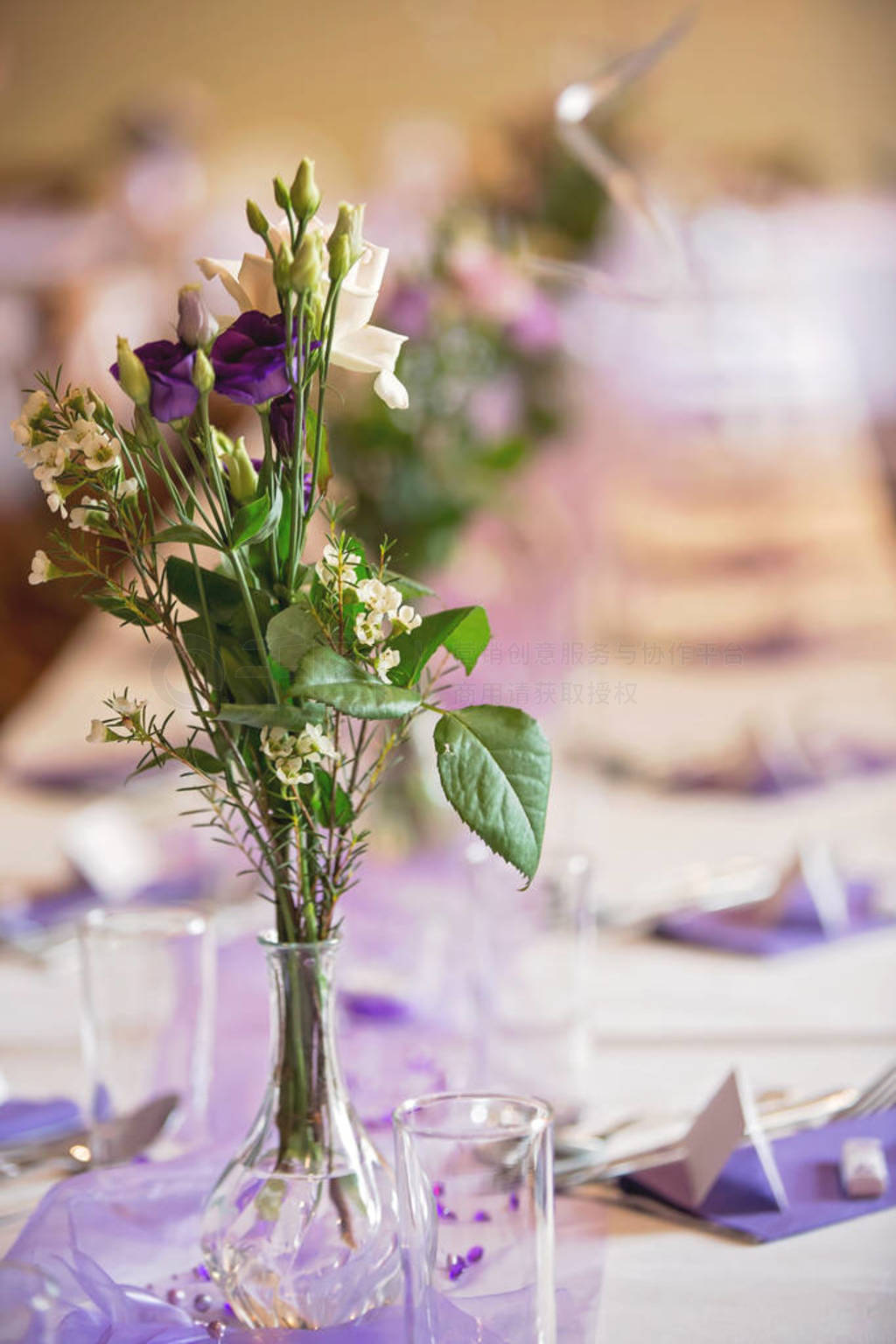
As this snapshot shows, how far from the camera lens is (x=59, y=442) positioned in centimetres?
58

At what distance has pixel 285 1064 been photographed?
2.04 ft

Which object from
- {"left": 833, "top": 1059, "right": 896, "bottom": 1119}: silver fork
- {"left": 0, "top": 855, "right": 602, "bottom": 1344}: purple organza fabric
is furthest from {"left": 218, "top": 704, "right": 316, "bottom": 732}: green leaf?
{"left": 833, "top": 1059, "right": 896, "bottom": 1119}: silver fork

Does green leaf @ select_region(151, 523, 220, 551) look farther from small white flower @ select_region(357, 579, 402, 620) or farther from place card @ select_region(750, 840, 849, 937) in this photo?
place card @ select_region(750, 840, 849, 937)

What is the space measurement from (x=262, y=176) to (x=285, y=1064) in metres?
5.32

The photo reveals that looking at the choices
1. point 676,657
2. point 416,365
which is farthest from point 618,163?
point 676,657

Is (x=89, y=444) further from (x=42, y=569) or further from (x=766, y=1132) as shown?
(x=766, y=1132)

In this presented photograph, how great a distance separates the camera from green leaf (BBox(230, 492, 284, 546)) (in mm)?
572

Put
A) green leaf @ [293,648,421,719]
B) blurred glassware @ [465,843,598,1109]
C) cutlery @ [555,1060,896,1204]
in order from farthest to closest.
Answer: blurred glassware @ [465,843,598,1109]
cutlery @ [555,1060,896,1204]
green leaf @ [293,648,421,719]

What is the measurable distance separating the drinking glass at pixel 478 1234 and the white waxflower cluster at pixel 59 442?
11.2 inches

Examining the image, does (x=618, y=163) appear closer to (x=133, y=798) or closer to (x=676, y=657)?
(x=133, y=798)

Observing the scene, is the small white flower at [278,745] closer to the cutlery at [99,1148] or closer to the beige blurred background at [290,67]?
the cutlery at [99,1148]

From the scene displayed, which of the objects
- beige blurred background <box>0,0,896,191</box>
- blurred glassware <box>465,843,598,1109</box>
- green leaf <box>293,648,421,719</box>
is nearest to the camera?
green leaf <box>293,648,421,719</box>

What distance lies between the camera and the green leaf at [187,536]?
1.85 feet

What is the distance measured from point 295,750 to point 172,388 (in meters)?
0.15
